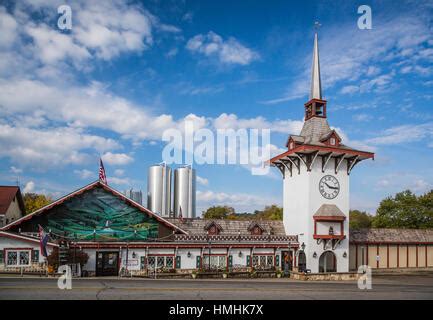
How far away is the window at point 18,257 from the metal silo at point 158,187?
77.8ft

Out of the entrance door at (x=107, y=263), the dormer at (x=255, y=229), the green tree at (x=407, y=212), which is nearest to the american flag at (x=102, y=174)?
the entrance door at (x=107, y=263)

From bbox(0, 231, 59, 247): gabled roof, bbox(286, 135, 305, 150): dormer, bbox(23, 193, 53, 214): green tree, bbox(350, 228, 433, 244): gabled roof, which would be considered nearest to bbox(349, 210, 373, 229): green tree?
bbox(350, 228, 433, 244): gabled roof

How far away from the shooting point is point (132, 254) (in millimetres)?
33219

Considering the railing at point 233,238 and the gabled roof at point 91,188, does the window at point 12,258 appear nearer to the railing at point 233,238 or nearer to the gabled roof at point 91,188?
the gabled roof at point 91,188

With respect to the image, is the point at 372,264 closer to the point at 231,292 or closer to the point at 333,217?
the point at 333,217

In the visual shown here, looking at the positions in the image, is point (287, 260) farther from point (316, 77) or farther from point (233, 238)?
point (316, 77)

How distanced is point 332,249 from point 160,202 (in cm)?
2542

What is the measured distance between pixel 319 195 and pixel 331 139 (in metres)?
5.59

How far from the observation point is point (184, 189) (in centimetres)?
5769

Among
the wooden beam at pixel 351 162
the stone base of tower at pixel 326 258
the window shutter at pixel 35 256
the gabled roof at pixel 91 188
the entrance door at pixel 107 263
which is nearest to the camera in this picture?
the window shutter at pixel 35 256

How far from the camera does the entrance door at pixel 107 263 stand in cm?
3219

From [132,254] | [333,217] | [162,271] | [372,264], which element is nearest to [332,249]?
[333,217]

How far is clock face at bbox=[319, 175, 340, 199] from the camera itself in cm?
3822
